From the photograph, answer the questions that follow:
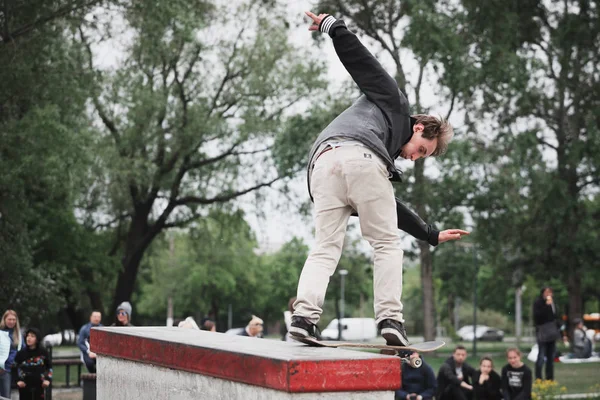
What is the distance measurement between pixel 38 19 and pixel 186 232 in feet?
64.1

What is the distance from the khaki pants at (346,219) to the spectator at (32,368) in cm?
792

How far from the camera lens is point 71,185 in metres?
23.0

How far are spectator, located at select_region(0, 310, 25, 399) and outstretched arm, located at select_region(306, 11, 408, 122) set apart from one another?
7.98 metres

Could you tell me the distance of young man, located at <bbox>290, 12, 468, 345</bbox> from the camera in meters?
4.74

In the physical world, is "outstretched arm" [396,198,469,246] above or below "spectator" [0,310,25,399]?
above

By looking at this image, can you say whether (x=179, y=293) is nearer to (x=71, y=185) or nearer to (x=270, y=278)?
(x=270, y=278)

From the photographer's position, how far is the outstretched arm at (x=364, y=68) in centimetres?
497

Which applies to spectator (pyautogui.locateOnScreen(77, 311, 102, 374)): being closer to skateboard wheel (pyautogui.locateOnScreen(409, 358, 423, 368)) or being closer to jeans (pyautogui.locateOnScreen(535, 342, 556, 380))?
skateboard wheel (pyautogui.locateOnScreen(409, 358, 423, 368))

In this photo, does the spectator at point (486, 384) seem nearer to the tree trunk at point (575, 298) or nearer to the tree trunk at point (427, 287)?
the tree trunk at point (427, 287)

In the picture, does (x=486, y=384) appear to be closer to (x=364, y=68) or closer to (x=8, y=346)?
(x=8, y=346)

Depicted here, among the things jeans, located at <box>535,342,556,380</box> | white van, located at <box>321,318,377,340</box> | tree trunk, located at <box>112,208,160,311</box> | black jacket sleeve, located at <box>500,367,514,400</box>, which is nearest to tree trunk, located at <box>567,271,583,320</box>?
tree trunk, located at <box>112,208,160,311</box>

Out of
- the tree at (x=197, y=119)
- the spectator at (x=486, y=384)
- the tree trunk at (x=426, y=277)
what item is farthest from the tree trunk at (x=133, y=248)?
the spectator at (x=486, y=384)

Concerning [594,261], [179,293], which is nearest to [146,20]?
[594,261]

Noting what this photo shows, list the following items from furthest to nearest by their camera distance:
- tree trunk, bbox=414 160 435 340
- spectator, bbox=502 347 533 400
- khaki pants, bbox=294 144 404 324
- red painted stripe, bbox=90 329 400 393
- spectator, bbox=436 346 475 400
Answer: tree trunk, bbox=414 160 435 340, spectator, bbox=502 347 533 400, spectator, bbox=436 346 475 400, khaki pants, bbox=294 144 404 324, red painted stripe, bbox=90 329 400 393
